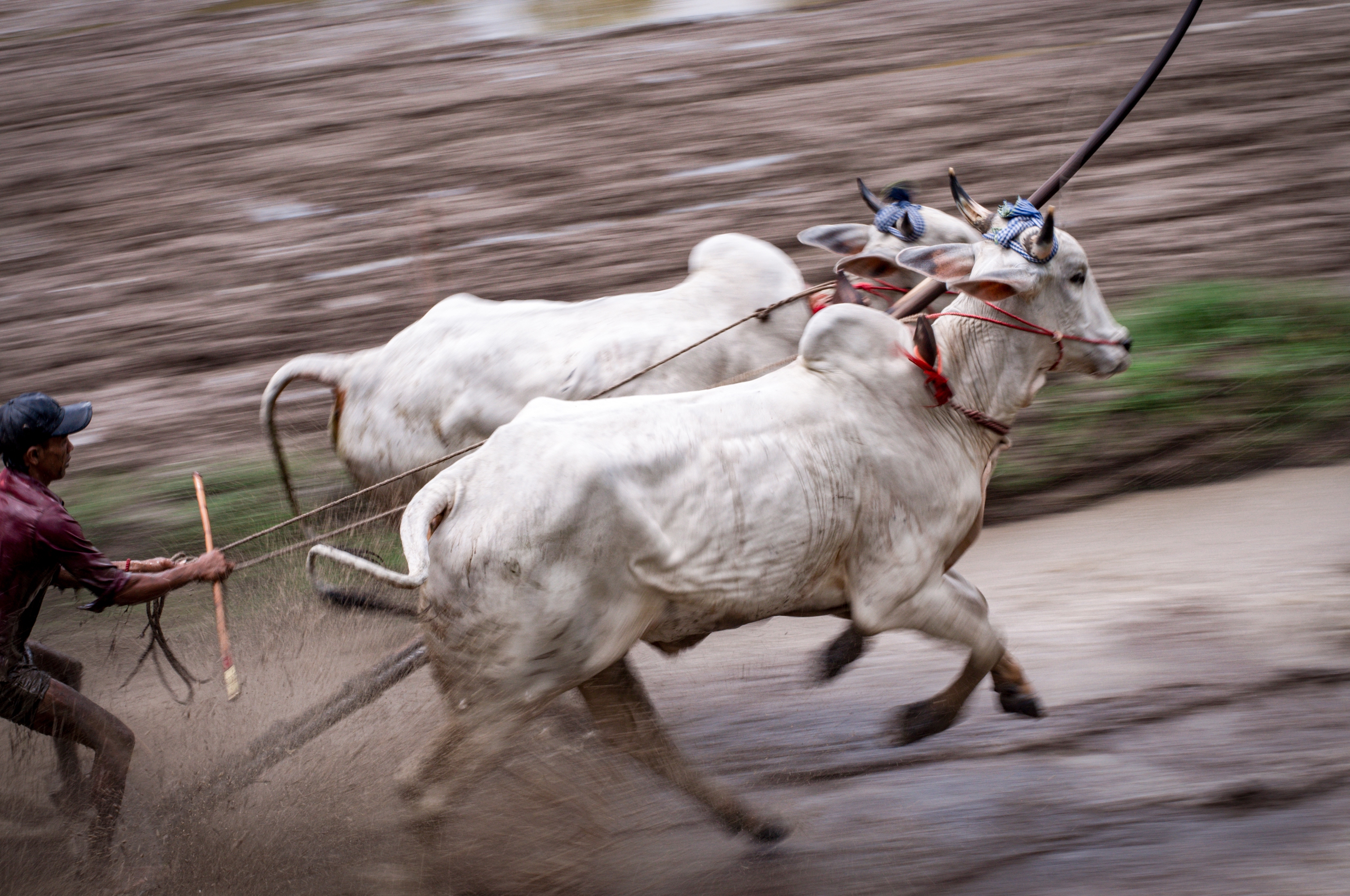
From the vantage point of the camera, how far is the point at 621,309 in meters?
3.72

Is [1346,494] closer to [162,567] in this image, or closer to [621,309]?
[621,309]

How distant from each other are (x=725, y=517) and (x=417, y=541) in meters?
0.70

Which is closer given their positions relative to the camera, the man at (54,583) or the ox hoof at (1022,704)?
the man at (54,583)

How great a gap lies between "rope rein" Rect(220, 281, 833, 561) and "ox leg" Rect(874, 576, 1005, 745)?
0.82 metres

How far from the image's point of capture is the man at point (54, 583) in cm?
276

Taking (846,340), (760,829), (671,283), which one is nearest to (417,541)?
(846,340)

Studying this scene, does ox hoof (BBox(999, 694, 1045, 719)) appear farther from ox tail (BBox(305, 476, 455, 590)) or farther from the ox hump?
ox tail (BBox(305, 476, 455, 590))

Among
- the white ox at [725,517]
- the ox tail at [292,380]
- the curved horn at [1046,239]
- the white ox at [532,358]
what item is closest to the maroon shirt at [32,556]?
the white ox at [725,517]

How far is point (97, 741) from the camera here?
2.89 m

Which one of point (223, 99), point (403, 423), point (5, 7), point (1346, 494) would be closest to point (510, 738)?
point (403, 423)

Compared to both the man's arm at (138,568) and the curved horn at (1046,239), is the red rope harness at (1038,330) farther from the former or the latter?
the man's arm at (138,568)

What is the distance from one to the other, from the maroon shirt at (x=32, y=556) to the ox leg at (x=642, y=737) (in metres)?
1.21

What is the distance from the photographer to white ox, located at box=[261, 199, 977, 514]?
354 cm

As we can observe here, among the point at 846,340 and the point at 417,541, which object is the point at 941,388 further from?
the point at 417,541
